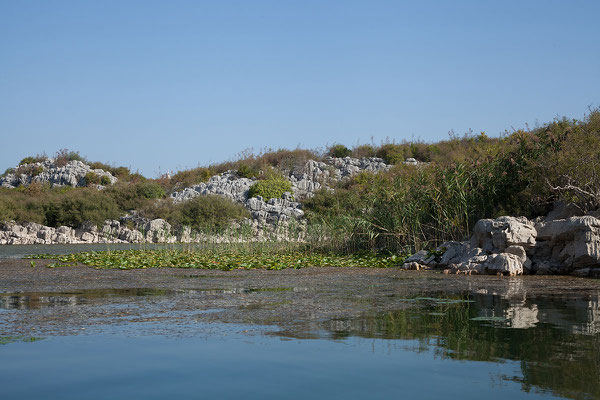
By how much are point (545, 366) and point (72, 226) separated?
4020 centimetres

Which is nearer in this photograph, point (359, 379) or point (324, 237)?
point (359, 379)

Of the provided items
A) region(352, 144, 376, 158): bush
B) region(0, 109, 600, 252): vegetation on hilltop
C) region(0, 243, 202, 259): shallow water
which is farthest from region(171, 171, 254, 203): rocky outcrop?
region(0, 109, 600, 252): vegetation on hilltop

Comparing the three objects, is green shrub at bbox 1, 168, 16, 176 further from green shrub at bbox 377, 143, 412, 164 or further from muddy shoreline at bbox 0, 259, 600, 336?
muddy shoreline at bbox 0, 259, 600, 336

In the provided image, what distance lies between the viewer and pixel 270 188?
157ft

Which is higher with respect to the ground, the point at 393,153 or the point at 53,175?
the point at 393,153

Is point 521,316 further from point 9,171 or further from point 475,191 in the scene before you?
point 9,171

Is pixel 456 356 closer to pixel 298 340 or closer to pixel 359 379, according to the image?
pixel 359 379

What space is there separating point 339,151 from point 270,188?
13418 mm

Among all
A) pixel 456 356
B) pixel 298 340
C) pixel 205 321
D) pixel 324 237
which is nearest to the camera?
pixel 456 356

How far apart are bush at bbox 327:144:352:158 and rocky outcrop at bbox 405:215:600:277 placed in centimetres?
4279

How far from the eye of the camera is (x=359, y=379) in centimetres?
489

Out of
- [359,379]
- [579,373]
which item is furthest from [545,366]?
[359,379]

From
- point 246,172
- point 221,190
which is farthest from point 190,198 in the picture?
point 246,172

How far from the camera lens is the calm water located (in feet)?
15.1
